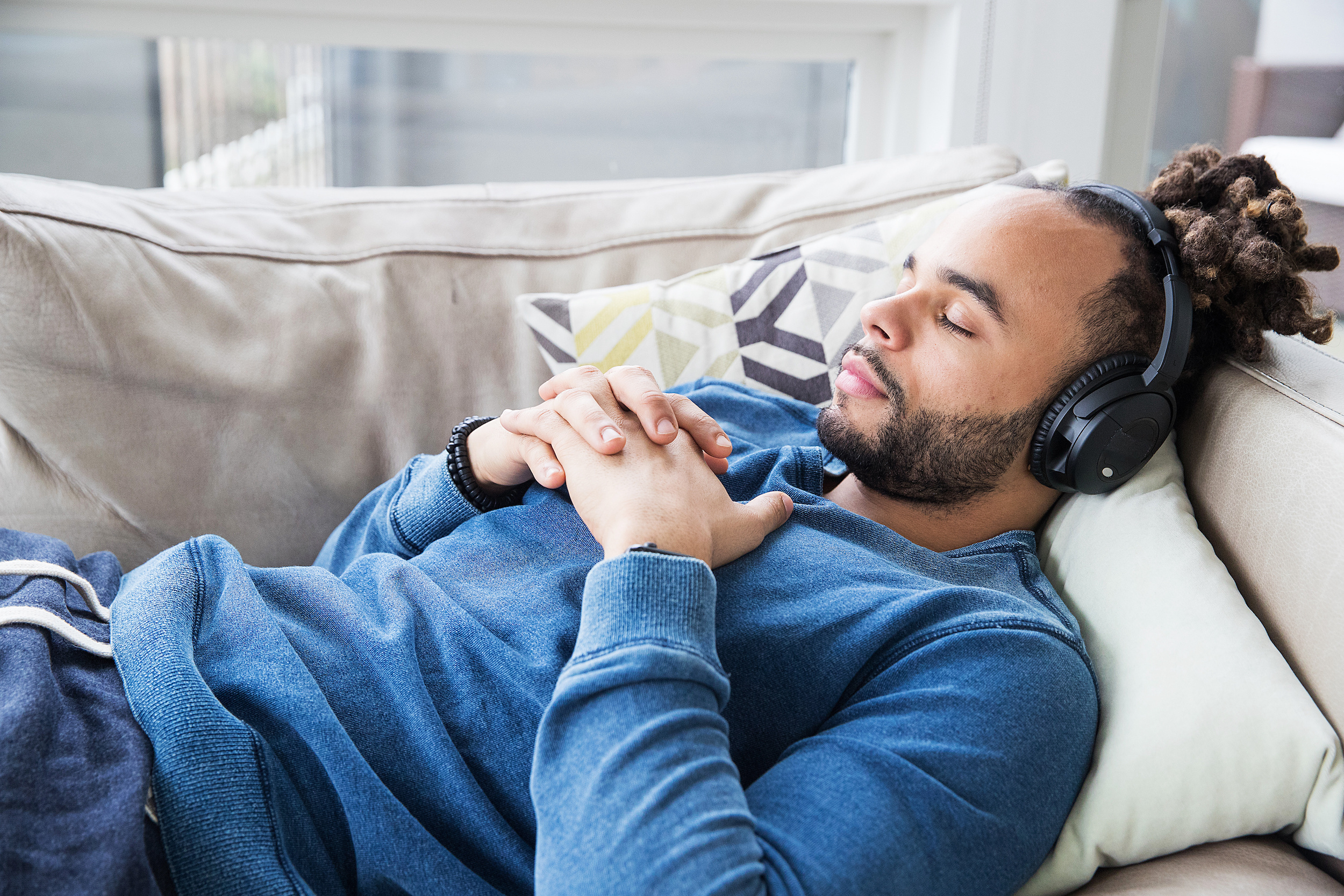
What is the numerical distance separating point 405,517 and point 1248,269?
944mm

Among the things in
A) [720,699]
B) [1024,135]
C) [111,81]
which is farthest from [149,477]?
[1024,135]

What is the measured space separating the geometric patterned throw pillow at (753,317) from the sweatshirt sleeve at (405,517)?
0.27 m

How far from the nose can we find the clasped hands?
8.4 inches

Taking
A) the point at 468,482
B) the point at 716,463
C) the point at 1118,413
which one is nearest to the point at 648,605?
the point at 716,463

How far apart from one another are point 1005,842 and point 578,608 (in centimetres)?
41

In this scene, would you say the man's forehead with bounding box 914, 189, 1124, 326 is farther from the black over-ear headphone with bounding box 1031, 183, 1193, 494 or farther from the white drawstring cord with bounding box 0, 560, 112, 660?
the white drawstring cord with bounding box 0, 560, 112, 660

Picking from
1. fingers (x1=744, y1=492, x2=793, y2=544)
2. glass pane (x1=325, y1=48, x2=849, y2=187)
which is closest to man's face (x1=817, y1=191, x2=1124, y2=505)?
fingers (x1=744, y1=492, x2=793, y2=544)

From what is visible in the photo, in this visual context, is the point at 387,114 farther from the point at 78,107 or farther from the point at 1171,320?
the point at 1171,320

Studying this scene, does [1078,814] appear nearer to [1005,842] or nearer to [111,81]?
[1005,842]

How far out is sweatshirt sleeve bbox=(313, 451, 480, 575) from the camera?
3.49 feet

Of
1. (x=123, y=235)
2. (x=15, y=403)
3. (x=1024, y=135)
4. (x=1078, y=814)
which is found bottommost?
(x=1078, y=814)

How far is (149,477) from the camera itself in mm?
1204

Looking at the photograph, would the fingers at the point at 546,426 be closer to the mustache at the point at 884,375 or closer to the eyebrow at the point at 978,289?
the mustache at the point at 884,375

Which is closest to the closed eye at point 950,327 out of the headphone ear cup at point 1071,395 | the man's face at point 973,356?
the man's face at point 973,356
